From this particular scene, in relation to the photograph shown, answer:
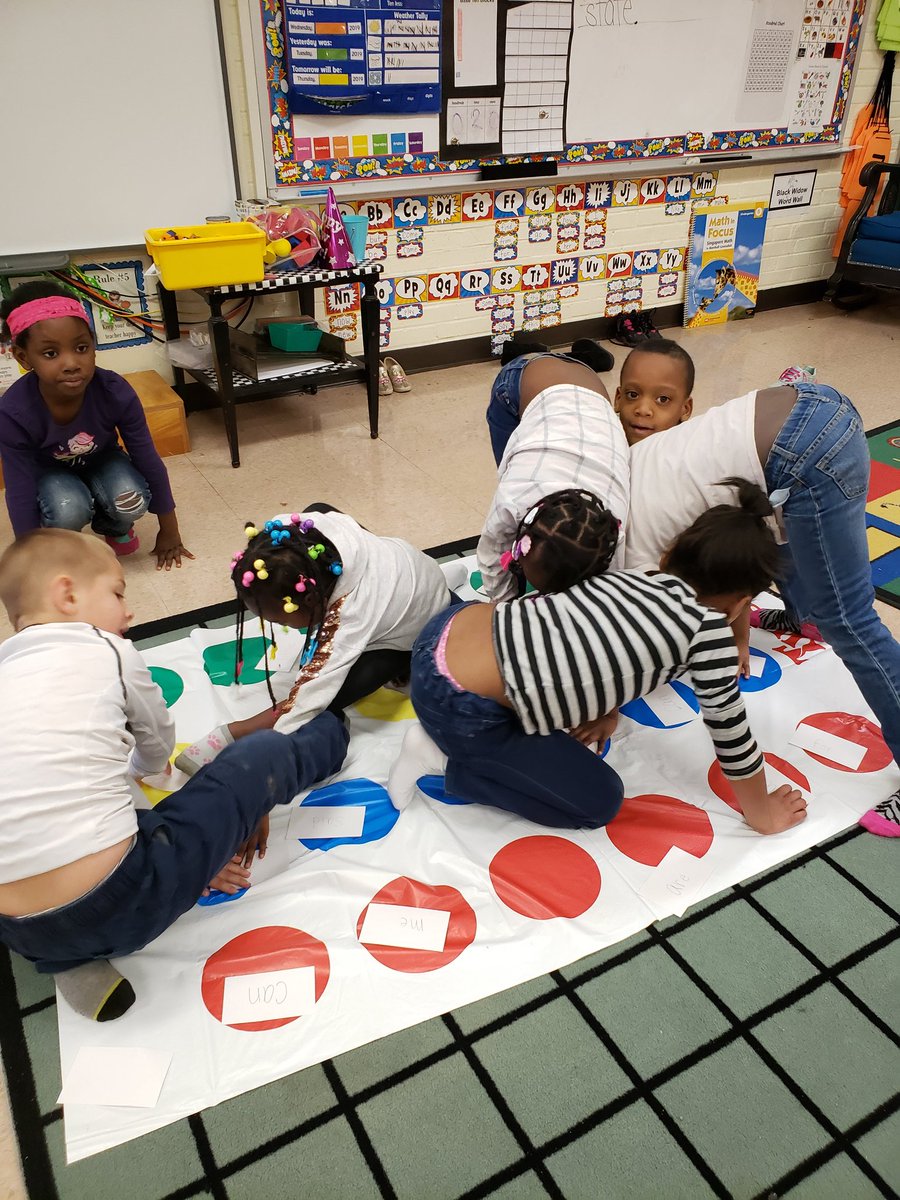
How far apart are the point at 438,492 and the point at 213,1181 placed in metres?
2.12

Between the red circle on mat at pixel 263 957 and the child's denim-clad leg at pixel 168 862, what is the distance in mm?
110

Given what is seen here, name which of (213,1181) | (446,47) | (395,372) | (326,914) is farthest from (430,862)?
(446,47)

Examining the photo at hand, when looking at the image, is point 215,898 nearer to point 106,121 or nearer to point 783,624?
point 783,624

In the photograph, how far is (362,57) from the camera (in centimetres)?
317

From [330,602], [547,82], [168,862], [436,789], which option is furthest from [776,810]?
[547,82]

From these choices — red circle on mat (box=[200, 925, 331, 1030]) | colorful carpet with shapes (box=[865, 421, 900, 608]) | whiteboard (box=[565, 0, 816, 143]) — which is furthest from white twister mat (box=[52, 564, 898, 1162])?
whiteboard (box=[565, 0, 816, 143])

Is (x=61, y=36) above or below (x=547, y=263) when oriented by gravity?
above

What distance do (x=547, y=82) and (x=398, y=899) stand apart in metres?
3.51

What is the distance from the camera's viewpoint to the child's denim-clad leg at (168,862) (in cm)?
117

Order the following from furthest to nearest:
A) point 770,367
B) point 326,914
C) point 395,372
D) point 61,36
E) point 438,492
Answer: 1. point 770,367
2. point 395,372
3. point 438,492
4. point 61,36
5. point 326,914

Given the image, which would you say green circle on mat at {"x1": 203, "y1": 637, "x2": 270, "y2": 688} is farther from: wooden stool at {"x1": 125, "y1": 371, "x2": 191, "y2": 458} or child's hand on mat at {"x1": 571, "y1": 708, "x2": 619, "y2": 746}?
wooden stool at {"x1": 125, "y1": 371, "x2": 191, "y2": 458}

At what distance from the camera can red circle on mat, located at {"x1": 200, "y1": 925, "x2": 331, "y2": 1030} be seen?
130cm

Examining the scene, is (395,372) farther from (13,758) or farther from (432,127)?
(13,758)

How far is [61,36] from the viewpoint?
2695 mm
